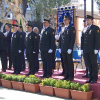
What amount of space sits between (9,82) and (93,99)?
9.59ft

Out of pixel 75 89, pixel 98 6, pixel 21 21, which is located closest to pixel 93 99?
pixel 75 89

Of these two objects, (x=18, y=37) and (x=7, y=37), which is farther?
(x=7, y=37)

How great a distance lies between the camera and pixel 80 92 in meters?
5.53

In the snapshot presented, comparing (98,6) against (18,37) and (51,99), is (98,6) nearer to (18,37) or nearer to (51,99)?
(18,37)

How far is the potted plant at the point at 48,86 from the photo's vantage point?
6.20m

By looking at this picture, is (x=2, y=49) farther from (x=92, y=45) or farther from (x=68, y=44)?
(x=92, y=45)

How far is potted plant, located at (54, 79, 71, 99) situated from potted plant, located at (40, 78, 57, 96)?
0.15 m

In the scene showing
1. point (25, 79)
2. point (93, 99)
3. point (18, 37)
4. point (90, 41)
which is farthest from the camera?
point (18, 37)

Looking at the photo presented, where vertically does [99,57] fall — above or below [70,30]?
below

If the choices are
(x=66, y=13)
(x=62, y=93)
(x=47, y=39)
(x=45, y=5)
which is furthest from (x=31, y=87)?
(x=45, y=5)

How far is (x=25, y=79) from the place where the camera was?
22.5 ft

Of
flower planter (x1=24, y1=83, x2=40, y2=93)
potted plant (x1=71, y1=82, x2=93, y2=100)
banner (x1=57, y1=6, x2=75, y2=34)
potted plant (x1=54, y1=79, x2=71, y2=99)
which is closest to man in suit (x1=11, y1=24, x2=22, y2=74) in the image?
flower planter (x1=24, y1=83, x2=40, y2=93)

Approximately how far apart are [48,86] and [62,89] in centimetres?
49

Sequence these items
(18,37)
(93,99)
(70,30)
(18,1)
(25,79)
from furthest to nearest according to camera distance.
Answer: (18,1), (18,37), (25,79), (70,30), (93,99)
